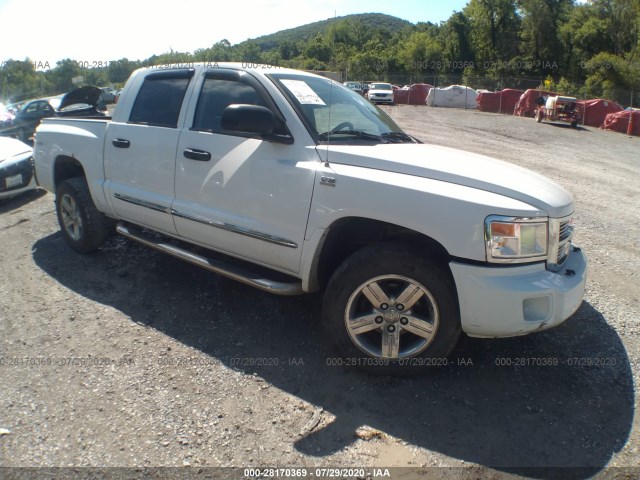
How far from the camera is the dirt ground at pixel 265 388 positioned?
2697 mm

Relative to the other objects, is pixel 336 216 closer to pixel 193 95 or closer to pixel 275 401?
pixel 275 401

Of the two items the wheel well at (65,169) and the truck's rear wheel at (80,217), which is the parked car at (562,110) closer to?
the wheel well at (65,169)

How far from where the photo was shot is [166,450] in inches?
107

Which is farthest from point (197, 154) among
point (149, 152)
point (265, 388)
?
point (265, 388)

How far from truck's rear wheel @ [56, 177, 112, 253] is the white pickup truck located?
2.11 ft

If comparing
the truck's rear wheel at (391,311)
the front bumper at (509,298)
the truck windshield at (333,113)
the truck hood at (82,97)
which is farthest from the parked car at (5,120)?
the front bumper at (509,298)

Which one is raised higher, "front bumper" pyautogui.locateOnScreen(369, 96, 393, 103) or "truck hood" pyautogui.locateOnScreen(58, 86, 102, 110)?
"front bumper" pyautogui.locateOnScreen(369, 96, 393, 103)

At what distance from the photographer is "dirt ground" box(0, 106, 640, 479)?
270cm

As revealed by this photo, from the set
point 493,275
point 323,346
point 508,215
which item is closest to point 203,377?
point 323,346

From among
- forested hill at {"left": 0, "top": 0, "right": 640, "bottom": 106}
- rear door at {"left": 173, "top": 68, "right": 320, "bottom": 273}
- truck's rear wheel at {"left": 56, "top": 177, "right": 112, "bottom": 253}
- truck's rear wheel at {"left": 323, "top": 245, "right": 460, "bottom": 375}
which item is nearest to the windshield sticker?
rear door at {"left": 173, "top": 68, "right": 320, "bottom": 273}

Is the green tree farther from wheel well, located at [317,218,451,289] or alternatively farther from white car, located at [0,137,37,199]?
wheel well, located at [317,218,451,289]

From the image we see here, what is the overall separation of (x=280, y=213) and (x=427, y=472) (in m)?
1.84

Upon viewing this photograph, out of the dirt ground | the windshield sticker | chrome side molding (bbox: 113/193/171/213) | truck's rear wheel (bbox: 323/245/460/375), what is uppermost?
the windshield sticker

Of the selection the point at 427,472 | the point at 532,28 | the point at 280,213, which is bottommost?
the point at 427,472
